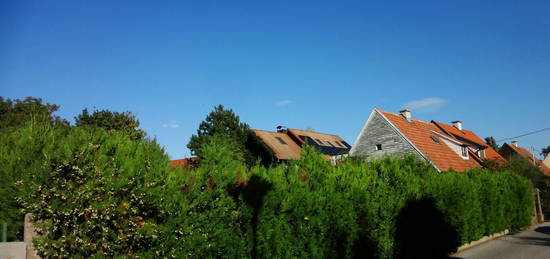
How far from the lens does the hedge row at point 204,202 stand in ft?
16.4

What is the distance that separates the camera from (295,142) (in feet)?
148

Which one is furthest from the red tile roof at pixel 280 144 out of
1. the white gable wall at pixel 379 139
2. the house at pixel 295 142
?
the white gable wall at pixel 379 139

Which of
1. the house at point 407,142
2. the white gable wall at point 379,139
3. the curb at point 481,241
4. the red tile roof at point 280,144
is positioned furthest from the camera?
the red tile roof at point 280,144

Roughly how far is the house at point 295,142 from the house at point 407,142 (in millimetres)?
4859

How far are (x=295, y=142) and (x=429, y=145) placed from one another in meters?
18.4

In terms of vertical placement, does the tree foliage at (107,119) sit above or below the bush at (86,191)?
above

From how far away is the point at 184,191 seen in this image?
6.40 m

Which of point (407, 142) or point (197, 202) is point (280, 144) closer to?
point (407, 142)

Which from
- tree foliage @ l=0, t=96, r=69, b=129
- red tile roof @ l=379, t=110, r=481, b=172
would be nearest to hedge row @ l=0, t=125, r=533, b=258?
red tile roof @ l=379, t=110, r=481, b=172

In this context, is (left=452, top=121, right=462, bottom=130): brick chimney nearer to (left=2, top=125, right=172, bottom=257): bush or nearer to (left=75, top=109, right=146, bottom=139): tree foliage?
(left=75, top=109, right=146, bottom=139): tree foliage

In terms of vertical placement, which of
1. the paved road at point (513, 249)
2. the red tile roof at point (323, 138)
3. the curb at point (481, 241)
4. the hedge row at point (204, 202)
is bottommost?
the curb at point (481, 241)

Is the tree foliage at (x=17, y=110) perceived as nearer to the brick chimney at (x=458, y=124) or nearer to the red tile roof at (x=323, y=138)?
the red tile roof at (x=323, y=138)

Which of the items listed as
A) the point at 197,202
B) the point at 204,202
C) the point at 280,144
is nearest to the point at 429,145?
the point at 280,144

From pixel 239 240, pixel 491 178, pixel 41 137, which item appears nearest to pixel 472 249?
pixel 491 178
